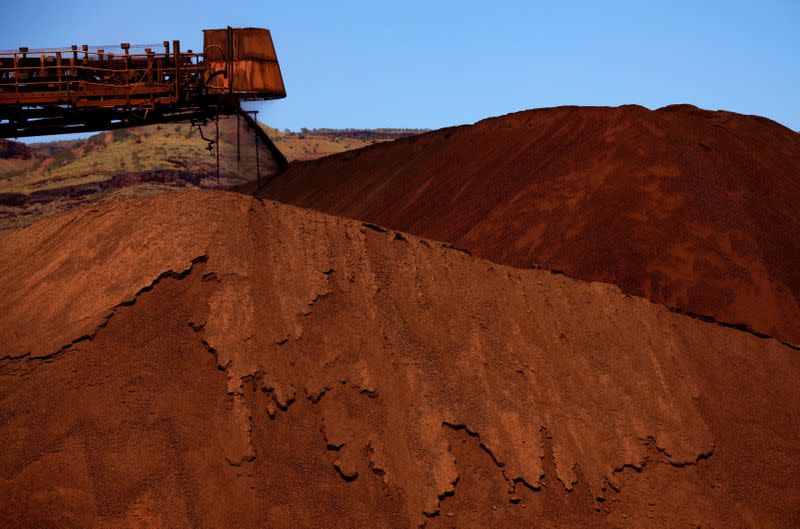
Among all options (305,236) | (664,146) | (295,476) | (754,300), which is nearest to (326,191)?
(664,146)

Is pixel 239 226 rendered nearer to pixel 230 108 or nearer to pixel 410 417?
pixel 410 417

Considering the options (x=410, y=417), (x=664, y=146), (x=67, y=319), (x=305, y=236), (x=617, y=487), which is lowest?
(x=617, y=487)

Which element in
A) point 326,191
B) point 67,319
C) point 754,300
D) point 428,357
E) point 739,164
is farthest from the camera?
point 326,191

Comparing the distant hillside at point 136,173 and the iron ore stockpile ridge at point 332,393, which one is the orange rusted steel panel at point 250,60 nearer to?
the distant hillside at point 136,173

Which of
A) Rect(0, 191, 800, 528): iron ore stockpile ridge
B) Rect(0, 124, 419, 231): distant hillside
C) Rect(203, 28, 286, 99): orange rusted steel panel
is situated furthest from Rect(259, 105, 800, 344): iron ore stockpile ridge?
Rect(0, 124, 419, 231): distant hillside

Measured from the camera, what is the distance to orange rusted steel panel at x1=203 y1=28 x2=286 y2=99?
1753 centimetres

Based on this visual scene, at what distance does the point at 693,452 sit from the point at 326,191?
24700 mm

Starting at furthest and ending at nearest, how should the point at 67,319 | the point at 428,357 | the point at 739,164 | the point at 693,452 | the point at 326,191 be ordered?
the point at 326,191 < the point at 739,164 < the point at 693,452 < the point at 428,357 < the point at 67,319

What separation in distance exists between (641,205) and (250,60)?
8345 mm

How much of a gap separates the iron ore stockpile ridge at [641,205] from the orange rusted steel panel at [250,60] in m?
5.10

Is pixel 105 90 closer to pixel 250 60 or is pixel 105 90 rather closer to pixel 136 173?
pixel 250 60

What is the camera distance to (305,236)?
384 inches

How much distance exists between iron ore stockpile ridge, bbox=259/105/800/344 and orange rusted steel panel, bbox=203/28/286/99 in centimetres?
510

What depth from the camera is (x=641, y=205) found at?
18.4 meters
